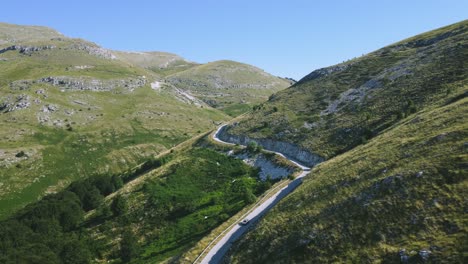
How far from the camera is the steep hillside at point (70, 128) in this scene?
10588 centimetres

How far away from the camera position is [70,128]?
461 ft

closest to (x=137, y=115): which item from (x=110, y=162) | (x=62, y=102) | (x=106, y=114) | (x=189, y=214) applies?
(x=106, y=114)

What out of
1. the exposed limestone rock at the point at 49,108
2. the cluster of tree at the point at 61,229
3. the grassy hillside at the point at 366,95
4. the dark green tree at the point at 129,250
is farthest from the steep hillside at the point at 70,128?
the grassy hillside at the point at 366,95

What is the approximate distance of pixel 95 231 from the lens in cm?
6397

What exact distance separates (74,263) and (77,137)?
96597mm

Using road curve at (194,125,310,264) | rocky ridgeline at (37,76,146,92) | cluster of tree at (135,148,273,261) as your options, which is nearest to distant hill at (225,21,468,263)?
road curve at (194,125,310,264)

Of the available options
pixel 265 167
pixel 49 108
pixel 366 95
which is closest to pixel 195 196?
pixel 265 167

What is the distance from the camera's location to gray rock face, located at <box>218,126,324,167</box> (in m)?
69.2

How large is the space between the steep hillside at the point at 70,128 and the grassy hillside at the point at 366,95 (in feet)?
179

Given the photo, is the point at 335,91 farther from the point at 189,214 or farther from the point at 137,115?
the point at 137,115

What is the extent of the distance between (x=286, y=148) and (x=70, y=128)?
328 ft

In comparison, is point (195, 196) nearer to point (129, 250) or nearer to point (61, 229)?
point (129, 250)

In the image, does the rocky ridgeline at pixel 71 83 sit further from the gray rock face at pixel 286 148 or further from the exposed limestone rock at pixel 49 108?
the gray rock face at pixel 286 148

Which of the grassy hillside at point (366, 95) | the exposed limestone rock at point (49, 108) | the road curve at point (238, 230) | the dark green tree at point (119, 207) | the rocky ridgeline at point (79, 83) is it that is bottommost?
the road curve at point (238, 230)
